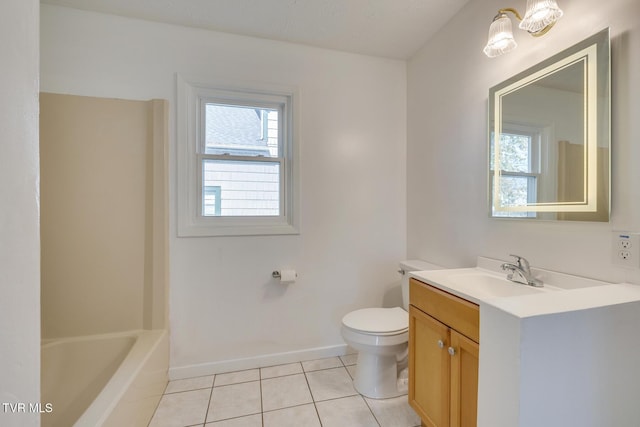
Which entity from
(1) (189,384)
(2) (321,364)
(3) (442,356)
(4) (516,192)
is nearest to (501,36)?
(4) (516,192)

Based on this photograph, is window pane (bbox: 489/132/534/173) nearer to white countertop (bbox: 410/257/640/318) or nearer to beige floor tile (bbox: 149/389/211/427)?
white countertop (bbox: 410/257/640/318)

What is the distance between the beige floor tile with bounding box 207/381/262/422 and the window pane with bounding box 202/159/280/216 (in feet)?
3.82

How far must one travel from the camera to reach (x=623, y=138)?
982 mm

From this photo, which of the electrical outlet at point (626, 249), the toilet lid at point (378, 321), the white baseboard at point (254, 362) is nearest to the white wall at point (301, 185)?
the white baseboard at point (254, 362)

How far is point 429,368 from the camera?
131 cm

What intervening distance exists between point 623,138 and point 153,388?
2.49 m

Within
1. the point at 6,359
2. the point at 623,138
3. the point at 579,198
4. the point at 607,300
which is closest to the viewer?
the point at 6,359

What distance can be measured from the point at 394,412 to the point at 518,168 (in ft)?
4.90

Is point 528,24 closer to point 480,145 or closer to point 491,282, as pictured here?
point 480,145

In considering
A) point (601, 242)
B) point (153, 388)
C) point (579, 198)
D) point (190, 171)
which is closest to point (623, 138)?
point (579, 198)

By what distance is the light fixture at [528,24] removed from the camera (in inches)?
44.2

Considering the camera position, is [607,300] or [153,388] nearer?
[607,300]

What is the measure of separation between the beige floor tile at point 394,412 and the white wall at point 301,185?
24.0 inches

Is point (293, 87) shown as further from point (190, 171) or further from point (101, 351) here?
point (101, 351)
